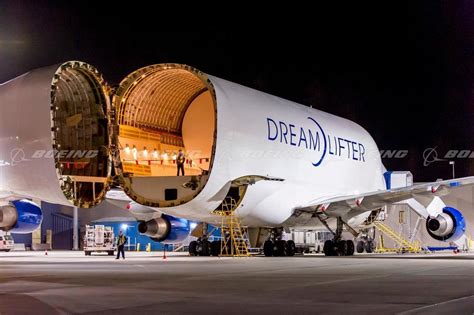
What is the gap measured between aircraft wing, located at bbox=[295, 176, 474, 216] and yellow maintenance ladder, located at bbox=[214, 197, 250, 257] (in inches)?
106

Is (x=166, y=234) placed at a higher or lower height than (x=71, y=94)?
lower

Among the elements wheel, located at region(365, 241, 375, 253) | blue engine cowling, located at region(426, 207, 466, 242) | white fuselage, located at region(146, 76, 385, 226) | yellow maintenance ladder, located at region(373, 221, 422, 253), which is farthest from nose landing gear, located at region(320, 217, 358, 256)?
wheel, located at region(365, 241, 375, 253)

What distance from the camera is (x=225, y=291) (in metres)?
12.1

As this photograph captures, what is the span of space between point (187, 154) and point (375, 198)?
7840mm

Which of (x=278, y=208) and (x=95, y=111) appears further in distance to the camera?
(x=278, y=208)

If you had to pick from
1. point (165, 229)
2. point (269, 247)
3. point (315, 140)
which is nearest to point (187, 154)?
point (165, 229)

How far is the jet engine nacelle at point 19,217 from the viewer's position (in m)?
22.7

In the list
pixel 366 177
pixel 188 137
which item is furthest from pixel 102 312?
pixel 366 177

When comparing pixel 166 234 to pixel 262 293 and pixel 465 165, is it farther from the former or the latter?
pixel 465 165

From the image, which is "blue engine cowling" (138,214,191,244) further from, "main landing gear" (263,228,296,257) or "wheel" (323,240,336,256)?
"wheel" (323,240,336,256)

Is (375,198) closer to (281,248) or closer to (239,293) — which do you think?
(281,248)

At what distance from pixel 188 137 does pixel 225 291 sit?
54.8ft

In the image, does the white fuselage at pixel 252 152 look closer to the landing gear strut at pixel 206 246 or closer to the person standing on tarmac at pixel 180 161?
the person standing on tarmac at pixel 180 161

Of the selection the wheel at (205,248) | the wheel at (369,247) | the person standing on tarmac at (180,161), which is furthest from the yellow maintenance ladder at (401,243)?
the person standing on tarmac at (180,161)
